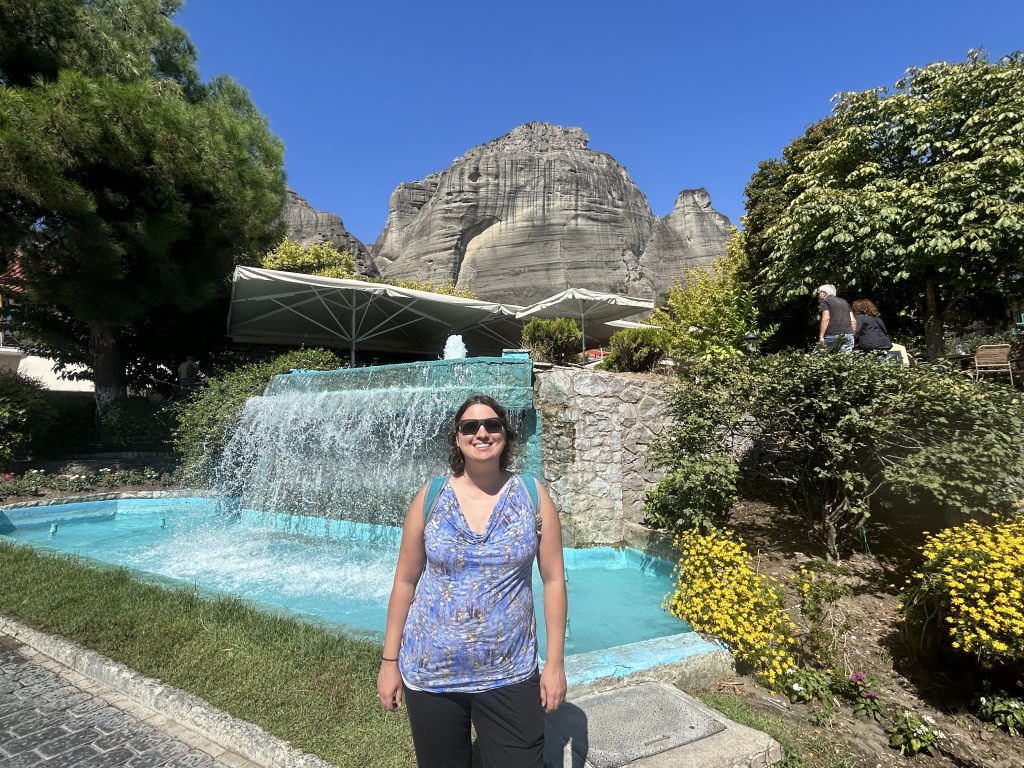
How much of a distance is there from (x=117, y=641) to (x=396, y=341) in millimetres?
11740

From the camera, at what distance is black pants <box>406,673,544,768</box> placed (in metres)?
1.61

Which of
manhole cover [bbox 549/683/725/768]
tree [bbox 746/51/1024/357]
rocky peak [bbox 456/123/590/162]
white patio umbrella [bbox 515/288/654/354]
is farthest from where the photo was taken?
rocky peak [bbox 456/123/590/162]

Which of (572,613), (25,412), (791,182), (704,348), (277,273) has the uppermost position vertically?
(791,182)

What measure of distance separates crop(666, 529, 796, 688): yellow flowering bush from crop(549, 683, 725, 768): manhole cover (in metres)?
0.74

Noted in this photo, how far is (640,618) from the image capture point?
15.1ft

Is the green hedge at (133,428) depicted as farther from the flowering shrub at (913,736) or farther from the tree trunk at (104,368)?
the flowering shrub at (913,736)

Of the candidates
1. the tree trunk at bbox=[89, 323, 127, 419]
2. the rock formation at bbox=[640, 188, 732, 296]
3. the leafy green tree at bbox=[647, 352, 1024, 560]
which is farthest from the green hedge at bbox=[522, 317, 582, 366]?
the rock formation at bbox=[640, 188, 732, 296]

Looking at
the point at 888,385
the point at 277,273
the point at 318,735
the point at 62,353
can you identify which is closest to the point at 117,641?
the point at 318,735

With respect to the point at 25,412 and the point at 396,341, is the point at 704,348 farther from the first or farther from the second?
the point at 25,412

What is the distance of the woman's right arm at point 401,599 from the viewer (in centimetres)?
170

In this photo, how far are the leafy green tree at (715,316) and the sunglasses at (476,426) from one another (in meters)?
5.05

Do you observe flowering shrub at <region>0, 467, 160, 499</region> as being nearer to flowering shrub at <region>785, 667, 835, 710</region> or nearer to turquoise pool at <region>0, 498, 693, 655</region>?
turquoise pool at <region>0, 498, 693, 655</region>

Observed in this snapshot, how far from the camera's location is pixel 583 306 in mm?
11734

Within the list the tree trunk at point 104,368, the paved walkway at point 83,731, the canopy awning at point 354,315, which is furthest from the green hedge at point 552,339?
the tree trunk at point 104,368
